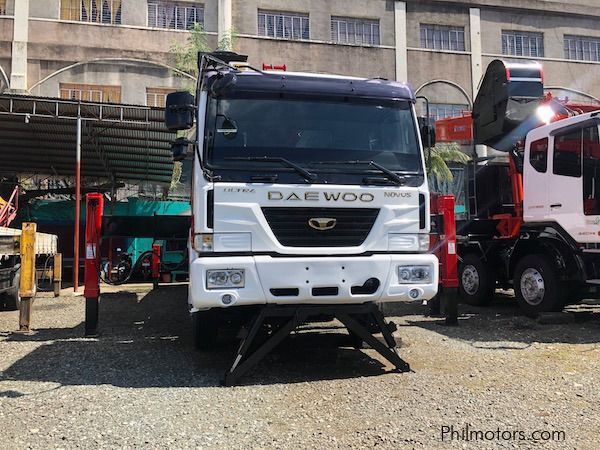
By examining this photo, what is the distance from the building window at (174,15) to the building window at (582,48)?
63.6 feet

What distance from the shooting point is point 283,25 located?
24422mm

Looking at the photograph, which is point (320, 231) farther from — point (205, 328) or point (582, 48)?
point (582, 48)

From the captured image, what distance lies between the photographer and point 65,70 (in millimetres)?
21859

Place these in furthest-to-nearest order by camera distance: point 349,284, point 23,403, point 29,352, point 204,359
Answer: point 29,352, point 204,359, point 349,284, point 23,403

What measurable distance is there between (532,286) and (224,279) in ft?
19.3

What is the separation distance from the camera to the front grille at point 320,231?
4.81m

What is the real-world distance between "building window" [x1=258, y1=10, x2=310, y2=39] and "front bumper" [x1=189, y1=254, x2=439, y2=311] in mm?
21340

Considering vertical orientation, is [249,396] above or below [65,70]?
below

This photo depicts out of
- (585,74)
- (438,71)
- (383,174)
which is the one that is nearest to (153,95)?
(438,71)

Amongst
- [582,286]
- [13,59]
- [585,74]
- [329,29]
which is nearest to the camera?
[582,286]

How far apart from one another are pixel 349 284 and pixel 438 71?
2364 centimetres

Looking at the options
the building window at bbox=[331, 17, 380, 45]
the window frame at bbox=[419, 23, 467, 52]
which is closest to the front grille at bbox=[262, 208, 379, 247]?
the building window at bbox=[331, 17, 380, 45]

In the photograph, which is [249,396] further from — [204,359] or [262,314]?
[204,359]

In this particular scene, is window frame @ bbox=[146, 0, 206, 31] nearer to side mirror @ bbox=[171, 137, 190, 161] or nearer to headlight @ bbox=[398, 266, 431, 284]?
side mirror @ bbox=[171, 137, 190, 161]
